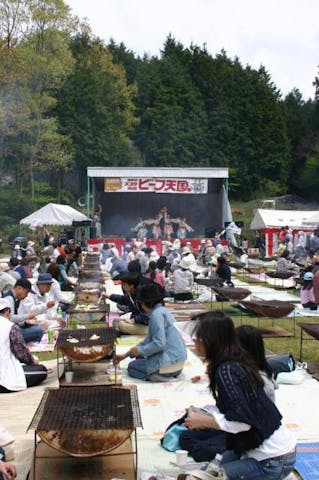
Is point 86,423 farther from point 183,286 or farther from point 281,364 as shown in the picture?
point 183,286

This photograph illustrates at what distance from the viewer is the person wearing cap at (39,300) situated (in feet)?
26.6

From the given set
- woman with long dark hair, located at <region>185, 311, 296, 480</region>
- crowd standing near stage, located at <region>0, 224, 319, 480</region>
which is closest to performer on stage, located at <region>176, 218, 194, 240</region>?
crowd standing near stage, located at <region>0, 224, 319, 480</region>

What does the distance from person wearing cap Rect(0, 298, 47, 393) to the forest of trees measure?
28499 mm

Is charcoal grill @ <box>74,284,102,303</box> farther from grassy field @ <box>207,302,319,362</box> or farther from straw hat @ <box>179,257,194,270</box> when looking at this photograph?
straw hat @ <box>179,257,194,270</box>

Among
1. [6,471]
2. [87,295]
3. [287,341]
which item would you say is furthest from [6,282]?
[6,471]

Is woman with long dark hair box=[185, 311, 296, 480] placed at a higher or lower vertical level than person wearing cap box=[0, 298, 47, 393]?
higher

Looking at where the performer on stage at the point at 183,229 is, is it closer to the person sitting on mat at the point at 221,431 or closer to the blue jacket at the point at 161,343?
the blue jacket at the point at 161,343

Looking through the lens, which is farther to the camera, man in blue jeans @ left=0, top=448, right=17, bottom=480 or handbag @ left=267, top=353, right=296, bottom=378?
handbag @ left=267, top=353, right=296, bottom=378

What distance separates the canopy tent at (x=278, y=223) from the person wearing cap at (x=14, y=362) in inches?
767

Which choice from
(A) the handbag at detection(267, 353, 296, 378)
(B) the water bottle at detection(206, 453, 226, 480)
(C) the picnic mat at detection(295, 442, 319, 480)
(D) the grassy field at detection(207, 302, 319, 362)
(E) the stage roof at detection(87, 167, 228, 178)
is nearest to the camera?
(B) the water bottle at detection(206, 453, 226, 480)

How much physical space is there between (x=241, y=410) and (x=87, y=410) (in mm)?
1351

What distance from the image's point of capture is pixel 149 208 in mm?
30750

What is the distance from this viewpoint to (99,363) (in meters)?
6.60

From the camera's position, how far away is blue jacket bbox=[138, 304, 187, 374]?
6.02m
